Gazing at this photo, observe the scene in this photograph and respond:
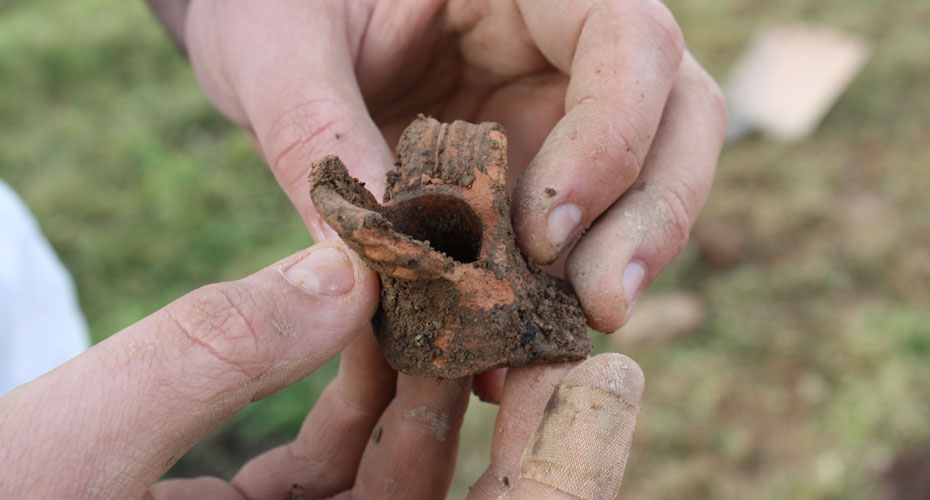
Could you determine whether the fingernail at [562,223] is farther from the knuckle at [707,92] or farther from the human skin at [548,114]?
the knuckle at [707,92]

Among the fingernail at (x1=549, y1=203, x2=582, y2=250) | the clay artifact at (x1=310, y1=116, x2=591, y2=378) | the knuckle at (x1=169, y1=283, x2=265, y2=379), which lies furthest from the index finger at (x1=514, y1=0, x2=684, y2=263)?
the knuckle at (x1=169, y1=283, x2=265, y2=379)

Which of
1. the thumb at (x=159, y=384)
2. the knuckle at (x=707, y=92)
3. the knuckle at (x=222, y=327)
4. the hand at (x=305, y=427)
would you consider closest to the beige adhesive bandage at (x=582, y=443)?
the hand at (x=305, y=427)

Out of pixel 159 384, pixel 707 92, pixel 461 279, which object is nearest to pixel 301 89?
pixel 461 279

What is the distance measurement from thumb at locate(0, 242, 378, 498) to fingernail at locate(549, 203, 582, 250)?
2.59 ft

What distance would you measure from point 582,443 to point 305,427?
1.27m

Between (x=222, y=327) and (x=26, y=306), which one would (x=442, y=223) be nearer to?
(x=222, y=327)

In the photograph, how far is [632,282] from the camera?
7.82 feet

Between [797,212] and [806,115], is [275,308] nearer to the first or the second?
[797,212]

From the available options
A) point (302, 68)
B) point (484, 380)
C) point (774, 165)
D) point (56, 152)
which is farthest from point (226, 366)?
point (56, 152)

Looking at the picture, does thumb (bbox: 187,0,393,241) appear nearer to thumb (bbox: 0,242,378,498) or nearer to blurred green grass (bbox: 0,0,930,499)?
thumb (bbox: 0,242,378,498)

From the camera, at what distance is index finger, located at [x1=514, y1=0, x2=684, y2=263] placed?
226 cm

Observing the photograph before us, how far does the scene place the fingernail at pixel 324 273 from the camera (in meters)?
1.83

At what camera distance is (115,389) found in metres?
1.52

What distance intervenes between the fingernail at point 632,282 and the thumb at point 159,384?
105 centimetres
